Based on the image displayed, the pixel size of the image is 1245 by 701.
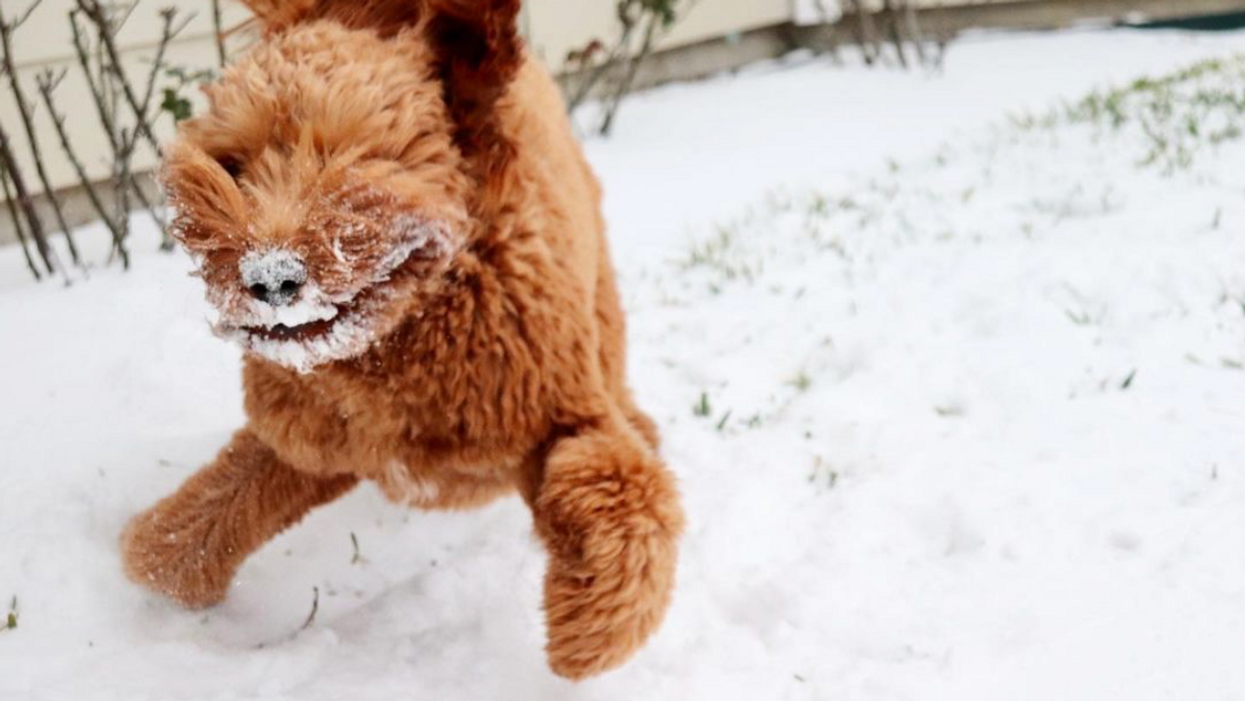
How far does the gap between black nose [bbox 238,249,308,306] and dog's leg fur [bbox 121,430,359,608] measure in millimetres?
843

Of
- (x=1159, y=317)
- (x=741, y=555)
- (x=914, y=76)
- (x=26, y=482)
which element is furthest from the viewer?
(x=914, y=76)

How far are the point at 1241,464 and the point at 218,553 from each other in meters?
2.28

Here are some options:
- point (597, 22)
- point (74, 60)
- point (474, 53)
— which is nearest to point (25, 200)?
point (74, 60)

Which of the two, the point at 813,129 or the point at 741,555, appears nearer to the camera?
the point at 741,555

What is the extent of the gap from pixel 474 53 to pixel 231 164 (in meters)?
0.45

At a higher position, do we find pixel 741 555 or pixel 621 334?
pixel 621 334

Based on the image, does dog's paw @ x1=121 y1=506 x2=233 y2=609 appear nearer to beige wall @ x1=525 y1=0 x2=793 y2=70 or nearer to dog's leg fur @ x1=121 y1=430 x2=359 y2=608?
dog's leg fur @ x1=121 y1=430 x2=359 y2=608

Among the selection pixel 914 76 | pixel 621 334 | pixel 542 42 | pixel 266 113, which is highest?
pixel 266 113

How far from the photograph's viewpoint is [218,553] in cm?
230

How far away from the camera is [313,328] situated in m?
1.63

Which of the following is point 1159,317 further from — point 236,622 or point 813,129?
point 813,129

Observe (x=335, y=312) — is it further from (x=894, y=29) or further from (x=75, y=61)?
(x=894, y=29)

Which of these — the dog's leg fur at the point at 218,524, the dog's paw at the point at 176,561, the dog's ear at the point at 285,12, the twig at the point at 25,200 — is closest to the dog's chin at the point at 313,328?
the dog's ear at the point at 285,12

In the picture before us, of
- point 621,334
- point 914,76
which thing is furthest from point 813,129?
point 621,334
